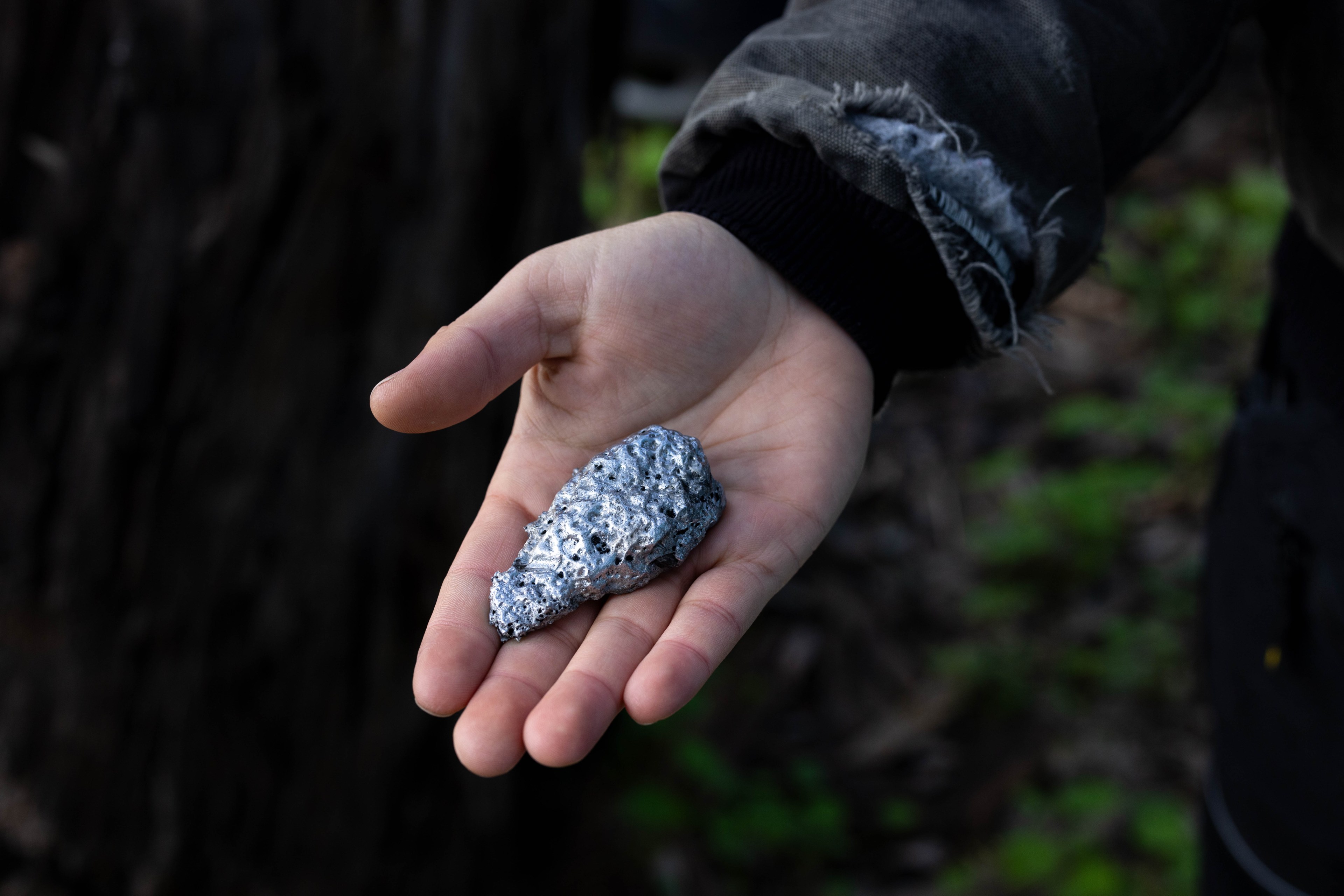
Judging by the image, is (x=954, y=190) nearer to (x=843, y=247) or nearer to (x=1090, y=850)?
(x=843, y=247)

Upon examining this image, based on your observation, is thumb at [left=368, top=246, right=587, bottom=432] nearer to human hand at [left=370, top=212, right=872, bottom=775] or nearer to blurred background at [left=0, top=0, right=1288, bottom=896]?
human hand at [left=370, top=212, right=872, bottom=775]

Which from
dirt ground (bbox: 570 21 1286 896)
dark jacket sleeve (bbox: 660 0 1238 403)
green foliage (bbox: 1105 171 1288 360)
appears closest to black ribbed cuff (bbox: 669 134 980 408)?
dark jacket sleeve (bbox: 660 0 1238 403)

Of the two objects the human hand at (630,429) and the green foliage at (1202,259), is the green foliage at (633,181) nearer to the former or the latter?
the green foliage at (1202,259)

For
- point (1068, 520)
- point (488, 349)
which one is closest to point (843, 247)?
point (488, 349)

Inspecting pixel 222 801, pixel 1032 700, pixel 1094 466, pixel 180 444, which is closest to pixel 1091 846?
pixel 1032 700

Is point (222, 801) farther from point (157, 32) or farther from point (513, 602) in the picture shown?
point (157, 32)

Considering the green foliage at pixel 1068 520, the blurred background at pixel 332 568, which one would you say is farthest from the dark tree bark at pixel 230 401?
the green foliage at pixel 1068 520
